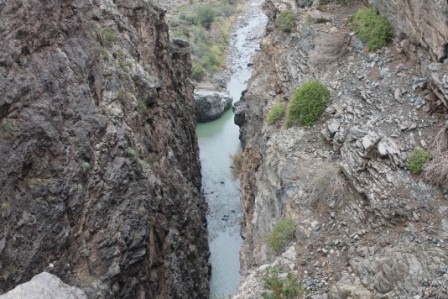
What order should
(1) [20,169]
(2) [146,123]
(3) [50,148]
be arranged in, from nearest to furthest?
1. (1) [20,169]
2. (3) [50,148]
3. (2) [146,123]

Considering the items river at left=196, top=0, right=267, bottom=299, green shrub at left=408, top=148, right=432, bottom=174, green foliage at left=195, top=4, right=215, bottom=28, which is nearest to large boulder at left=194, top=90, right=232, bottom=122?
river at left=196, top=0, right=267, bottom=299

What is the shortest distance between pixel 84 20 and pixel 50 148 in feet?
21.4

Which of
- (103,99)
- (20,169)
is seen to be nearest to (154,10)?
(103,99)

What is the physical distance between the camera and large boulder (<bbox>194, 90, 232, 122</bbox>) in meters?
46.6

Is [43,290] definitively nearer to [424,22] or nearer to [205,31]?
[424,22]

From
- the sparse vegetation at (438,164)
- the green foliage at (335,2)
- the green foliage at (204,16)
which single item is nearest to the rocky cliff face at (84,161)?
the green foliage at (335,2)

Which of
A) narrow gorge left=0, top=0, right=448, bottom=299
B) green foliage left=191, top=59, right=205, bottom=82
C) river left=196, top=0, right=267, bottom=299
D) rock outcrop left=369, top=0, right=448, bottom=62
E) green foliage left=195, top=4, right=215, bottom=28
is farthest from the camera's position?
green foliage left=195, top=4, right=215, bottom=28

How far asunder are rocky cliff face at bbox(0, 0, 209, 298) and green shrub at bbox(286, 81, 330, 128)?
5.89 metres

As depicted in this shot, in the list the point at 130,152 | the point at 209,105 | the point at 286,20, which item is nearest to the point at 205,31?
the point at 209,105

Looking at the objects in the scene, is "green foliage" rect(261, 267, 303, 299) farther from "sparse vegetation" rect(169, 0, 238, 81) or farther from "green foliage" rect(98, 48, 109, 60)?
"sparse vegetation" rect(169, 0, 238, 81)

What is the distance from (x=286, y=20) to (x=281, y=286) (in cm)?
1377

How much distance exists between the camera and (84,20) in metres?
19.2

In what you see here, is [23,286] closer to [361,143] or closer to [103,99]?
[361,143]

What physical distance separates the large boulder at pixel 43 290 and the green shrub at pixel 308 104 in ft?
39.3
